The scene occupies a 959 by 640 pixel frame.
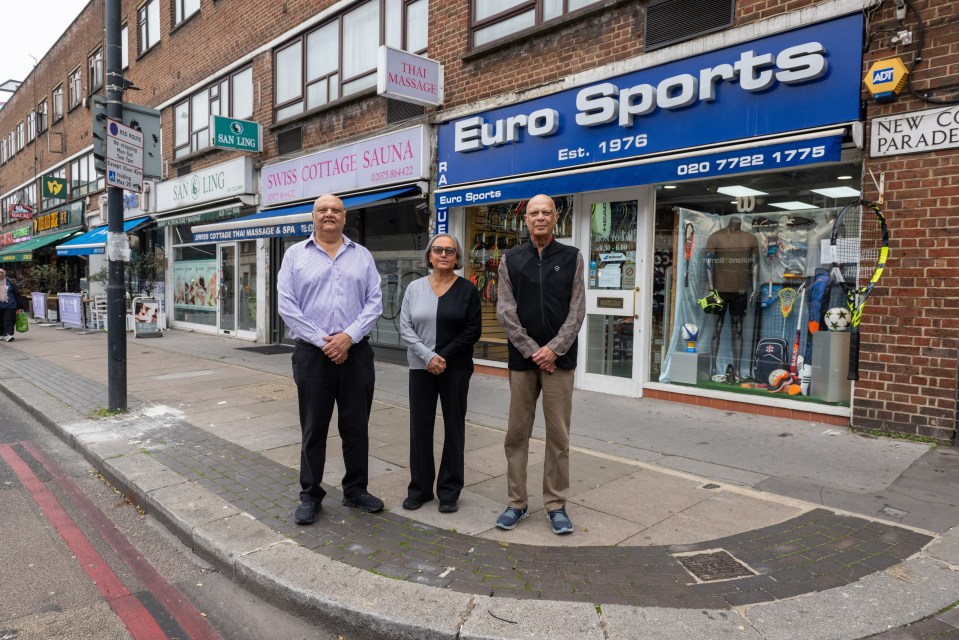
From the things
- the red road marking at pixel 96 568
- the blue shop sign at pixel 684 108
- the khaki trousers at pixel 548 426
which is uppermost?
the blue shop sign at pixel 684 108

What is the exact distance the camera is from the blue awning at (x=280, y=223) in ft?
33.5

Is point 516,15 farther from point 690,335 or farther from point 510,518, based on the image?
point 510,518

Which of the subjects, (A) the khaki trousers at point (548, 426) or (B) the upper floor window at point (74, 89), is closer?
(A) the khaki trousers at point (548, 426)

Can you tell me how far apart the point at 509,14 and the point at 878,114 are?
4.98 meters

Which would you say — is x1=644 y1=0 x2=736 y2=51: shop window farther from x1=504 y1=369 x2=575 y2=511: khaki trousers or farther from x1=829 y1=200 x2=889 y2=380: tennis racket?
x1=504 y1=369 x2=575 y2=511: khaki trousers

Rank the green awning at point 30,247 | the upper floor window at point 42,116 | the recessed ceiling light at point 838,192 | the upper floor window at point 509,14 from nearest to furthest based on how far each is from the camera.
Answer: the recessed ceiling light at point 838,192, the upper floor window at point 509,14, the green awning at point 30,247, the upper floor window at point 42,116

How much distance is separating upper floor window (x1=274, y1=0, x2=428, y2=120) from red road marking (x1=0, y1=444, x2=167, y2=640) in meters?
8.13

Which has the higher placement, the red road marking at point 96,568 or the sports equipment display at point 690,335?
the sports equipment display at point 690,335

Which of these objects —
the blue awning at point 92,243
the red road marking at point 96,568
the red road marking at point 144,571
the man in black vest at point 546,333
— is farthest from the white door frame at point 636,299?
the blue awning at point 92,243

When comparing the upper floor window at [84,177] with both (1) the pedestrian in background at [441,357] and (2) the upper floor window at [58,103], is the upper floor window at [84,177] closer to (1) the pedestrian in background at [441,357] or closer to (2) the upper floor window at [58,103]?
(2) the upper floor window at [58,103]

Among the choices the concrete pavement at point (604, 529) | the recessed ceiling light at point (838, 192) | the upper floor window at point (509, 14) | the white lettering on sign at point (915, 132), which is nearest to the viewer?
the concrete pavement at point (604, 529)

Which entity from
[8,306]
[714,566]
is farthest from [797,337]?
Result: [8,306]

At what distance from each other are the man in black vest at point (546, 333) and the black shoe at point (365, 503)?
78 centimetres

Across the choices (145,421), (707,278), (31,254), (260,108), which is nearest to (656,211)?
(707,278)
